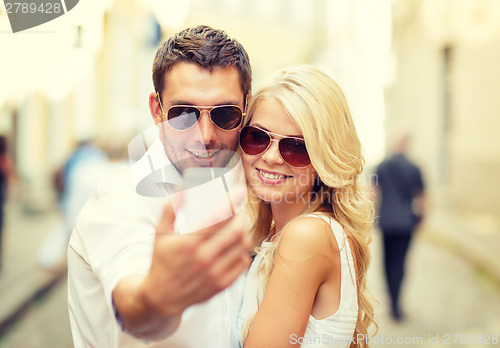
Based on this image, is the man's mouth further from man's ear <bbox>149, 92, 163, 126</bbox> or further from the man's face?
man's ear <bbox>149, 92, 163, 126</bbox>

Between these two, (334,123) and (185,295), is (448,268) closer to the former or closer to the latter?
(334,123)

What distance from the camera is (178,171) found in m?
1.35

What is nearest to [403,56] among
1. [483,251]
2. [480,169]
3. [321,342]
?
[480,169]

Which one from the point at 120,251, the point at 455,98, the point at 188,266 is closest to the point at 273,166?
the point at 120,251

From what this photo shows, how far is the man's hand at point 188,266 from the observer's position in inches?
31.4

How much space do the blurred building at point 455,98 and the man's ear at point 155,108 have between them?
4602 millimetres

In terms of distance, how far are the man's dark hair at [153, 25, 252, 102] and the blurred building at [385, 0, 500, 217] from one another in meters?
4.55

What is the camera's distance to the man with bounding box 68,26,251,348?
1.06 metres

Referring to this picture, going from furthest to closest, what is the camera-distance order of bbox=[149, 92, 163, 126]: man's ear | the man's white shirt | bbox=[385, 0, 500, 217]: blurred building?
bbox=[385, 0, 500, 217]: blurred building
bbox=[149, 92, 163, 126]: man's ear
the man's white shirt

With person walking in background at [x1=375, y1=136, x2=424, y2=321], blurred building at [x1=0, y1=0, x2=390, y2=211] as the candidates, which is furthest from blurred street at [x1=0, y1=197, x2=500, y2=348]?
blurred building at [x1=0, y1=0, x2=390, y2=211]

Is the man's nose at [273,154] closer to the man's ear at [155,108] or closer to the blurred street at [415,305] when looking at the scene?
the man's ear at [155,108]

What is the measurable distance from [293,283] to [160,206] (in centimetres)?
48

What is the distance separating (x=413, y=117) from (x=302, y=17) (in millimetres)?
15230

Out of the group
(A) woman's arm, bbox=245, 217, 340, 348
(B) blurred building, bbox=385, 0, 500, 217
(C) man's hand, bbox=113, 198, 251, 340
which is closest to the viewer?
(C) man's hand, bbox=113, 198, 251, 340
